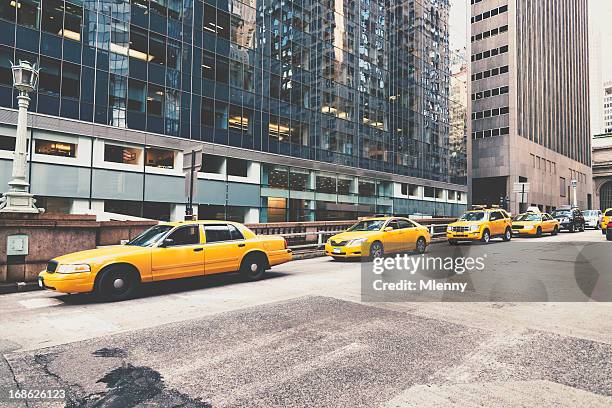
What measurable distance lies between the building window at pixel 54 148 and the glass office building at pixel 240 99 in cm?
6

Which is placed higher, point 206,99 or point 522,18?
point 522,18

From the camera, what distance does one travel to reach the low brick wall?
9.15 m

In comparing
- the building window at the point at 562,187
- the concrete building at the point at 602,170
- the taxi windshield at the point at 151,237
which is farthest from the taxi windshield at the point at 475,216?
the concrete building at the point at 602,170

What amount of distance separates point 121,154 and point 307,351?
23526mm

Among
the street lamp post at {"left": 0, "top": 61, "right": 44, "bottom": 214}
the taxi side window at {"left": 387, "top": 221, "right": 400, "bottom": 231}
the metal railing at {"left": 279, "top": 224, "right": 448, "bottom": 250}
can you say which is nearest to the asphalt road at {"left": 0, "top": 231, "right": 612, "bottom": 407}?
the street lamp post at {"left": 0, "top": 61, "right": 44, "bottom": 214}

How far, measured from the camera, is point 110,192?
23.6 metres

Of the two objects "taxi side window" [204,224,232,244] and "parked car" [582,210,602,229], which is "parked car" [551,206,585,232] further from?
"taxi side window" [204,224,232,244]

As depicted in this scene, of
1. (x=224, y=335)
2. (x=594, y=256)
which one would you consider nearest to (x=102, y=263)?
(x=224, y=335)

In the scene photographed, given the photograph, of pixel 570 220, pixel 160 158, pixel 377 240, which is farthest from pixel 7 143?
pixel 570 220

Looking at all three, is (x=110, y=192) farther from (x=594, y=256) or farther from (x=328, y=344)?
(x=594, y=256)

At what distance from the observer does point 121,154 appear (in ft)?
80.2

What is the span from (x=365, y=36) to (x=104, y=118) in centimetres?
2951

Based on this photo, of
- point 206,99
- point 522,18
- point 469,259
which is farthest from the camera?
point 522,18

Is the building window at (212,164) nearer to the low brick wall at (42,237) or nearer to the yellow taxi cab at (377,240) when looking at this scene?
the yellow taxi cab at (377,240)
